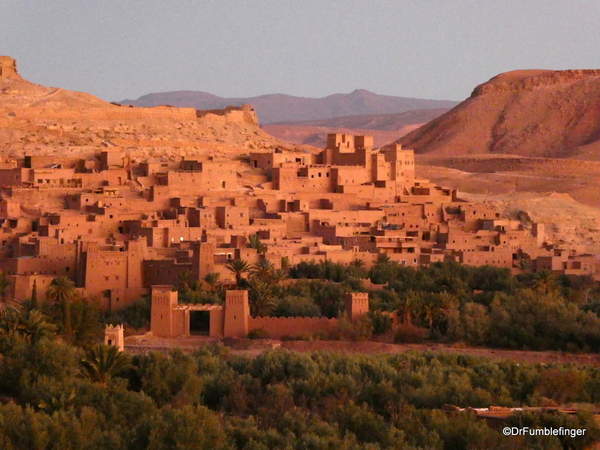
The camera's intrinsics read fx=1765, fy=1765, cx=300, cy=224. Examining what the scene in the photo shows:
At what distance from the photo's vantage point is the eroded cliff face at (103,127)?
5141 cm

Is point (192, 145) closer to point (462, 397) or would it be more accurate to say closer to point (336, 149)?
point (336, 149)

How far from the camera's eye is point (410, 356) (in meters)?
33.3

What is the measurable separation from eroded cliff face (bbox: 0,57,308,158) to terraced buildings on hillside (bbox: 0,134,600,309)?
240 centimetres

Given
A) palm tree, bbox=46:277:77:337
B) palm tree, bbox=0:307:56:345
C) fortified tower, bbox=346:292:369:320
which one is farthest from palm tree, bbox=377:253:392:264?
palm tree, bbox=0:307:56:345

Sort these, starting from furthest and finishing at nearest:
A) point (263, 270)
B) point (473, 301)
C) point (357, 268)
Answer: point (357, 268) → point (263, 270) → point (473, 301)

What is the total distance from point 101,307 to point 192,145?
16424 mm

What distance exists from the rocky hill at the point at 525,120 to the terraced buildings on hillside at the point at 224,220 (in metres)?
39.0

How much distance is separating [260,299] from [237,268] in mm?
Result: 1880

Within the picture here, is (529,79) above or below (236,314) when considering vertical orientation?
above

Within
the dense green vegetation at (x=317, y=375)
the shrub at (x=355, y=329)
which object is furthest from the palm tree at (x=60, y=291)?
the shrub at (x=355, y=329)

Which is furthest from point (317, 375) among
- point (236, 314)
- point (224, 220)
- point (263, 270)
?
point (224, 220)

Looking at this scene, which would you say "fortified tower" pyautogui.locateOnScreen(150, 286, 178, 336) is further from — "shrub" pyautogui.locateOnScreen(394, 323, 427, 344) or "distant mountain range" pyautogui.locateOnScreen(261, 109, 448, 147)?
"distant mountain range" pyautogui.locateOnScreen(261, 109, 448, 147)

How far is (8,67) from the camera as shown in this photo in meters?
59.4

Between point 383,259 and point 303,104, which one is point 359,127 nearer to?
point 303,104
